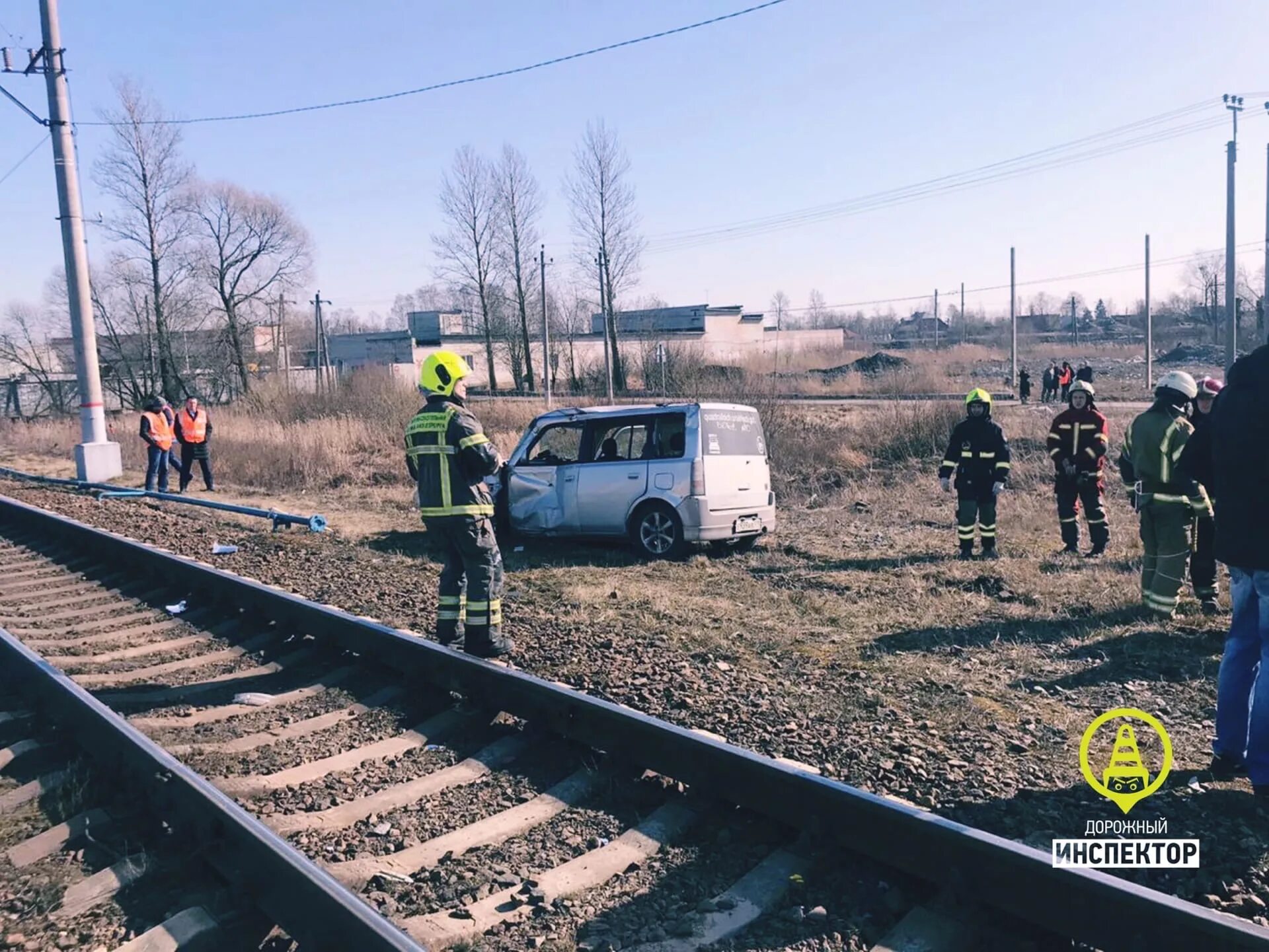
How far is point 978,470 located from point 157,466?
1382 centimetres

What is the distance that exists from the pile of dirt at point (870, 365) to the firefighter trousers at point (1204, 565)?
4617 centimetres

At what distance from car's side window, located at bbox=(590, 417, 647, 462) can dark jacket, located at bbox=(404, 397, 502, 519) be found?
4831 millimetres

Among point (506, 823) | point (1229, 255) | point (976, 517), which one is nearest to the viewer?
point (506, 823)

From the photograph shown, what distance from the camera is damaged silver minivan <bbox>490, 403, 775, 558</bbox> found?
1105 cm

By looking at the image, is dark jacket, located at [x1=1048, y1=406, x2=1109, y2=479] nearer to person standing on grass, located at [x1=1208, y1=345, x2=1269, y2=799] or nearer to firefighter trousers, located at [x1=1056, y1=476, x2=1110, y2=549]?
firefighter trousers, located at [x1=1056, y1=476, x2=1110, y2=549]

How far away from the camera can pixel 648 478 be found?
11242 millimetres

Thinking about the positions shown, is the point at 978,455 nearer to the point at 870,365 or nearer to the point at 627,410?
the point at 627,410

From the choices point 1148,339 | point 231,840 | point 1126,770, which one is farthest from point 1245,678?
point 1148,339

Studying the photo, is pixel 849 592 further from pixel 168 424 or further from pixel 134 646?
pixel 168 424

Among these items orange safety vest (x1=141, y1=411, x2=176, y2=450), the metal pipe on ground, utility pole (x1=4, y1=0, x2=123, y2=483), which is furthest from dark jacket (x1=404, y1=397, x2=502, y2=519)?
utility pole (x1=4, y1=0, x2=123, y2=483)

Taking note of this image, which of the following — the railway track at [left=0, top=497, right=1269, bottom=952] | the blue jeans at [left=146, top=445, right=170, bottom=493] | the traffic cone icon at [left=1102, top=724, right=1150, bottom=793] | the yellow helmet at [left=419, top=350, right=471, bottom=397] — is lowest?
the traffic cone icon at [left=1102, top=724, right=1150, bottom=793]

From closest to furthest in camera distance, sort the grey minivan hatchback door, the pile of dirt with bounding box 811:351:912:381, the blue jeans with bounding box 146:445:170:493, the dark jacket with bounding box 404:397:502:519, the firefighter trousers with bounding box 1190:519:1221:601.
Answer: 1. the dark jacket with bounding box 404:397:502:519
2. the firefighter trousers with bounding box 1190:519:1221:601
3. the grey minivan hatchback door
4. the blue jeans with bounding box 146:445:170:493
5. the pile of dirt with bounding box 811:351:912:381

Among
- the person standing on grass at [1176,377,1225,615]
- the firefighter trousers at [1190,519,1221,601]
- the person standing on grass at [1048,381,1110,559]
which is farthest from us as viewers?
the person standing on grass at [1048,381,1110,559]

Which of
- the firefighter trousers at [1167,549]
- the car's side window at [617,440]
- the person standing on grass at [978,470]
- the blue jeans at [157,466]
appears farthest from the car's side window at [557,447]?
the blue jeans at [157,466]
